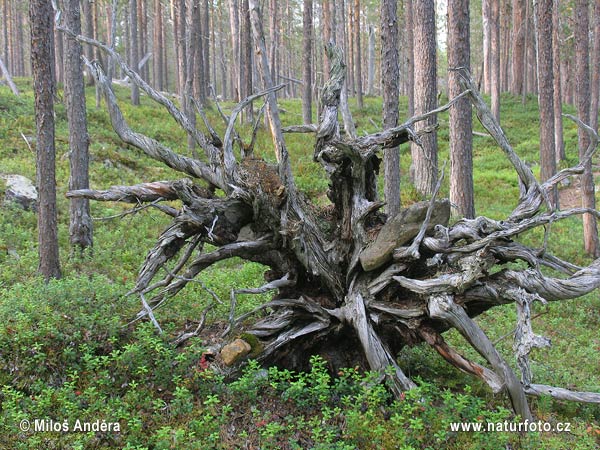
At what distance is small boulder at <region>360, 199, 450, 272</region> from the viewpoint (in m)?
6.04

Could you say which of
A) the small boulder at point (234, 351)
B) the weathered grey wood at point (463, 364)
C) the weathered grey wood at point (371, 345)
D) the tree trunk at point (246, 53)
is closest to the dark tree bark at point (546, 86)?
the weathered grey wood at point (463, 364)

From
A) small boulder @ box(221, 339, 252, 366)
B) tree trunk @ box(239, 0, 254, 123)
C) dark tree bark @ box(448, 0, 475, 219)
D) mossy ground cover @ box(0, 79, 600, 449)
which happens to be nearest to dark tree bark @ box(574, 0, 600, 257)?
dark tree bark @ box(448, 0, 475, 219)

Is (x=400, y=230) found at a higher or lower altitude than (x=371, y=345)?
higher

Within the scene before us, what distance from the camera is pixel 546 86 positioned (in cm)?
1431

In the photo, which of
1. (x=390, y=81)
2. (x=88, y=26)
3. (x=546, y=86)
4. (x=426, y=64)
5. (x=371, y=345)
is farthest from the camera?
(x=88, y=26)

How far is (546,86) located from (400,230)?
35.3 ft

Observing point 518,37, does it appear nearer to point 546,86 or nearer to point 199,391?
point 546,86

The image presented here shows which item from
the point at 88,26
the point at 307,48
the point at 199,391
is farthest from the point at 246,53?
the point at 199,391

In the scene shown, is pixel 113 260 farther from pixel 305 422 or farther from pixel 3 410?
pixel 305 422

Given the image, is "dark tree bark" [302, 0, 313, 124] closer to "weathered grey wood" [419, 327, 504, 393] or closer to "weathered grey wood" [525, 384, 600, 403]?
"weathered grey wood" [419, 327, 504, 393]

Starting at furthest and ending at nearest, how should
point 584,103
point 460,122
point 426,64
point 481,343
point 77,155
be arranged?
point 584,103 < point 426,64 < point 460,122 < point 77,155 < point 481,343

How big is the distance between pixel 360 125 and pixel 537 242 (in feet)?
48.4

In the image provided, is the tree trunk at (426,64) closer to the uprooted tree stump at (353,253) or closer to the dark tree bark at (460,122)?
the dark tree bark at (460,122)

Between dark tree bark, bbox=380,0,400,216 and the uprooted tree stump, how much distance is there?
10.8 ft
